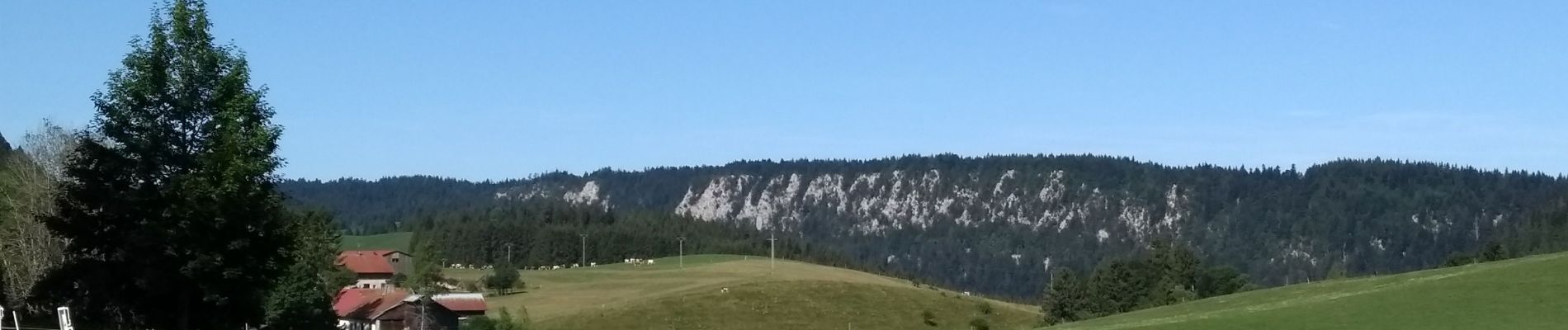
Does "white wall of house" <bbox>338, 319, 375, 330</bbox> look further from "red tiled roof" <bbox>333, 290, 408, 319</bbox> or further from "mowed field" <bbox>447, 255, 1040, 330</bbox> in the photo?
"mowed field" <bbox>447, 255, 1040, 330</bbox>

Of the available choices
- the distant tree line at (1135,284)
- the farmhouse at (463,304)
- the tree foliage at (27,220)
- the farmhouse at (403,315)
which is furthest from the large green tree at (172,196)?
the distant tree line at (1135,284)

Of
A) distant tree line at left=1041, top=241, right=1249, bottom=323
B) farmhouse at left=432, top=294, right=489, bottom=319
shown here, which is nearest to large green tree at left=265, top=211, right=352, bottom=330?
farmhouse at left=432, top=294, right=489, bottom=319

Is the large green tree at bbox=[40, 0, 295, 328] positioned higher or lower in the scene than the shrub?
higher

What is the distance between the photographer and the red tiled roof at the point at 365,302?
458 feet

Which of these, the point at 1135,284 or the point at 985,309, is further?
the point at 985,309

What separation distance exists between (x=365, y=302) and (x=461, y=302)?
68.5ft

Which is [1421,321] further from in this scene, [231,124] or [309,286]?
[309,286]

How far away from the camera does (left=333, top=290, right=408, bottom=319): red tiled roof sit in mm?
139500

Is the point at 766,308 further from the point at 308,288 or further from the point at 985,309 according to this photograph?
the point at 308,288

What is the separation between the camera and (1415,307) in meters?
54.2

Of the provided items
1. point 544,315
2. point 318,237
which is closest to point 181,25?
point 318,237

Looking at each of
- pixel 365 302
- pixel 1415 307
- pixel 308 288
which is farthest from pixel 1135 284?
pixel 1415 307

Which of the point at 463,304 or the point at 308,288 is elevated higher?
the point at 308,288

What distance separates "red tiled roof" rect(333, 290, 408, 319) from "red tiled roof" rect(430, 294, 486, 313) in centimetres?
337
